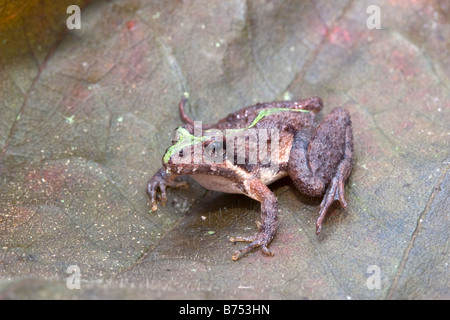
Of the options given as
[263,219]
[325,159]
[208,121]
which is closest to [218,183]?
[263,219]

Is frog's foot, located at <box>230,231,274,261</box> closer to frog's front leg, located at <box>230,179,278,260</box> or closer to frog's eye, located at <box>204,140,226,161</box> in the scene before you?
frog's front leg, located at <box>230,179,278,260</box>

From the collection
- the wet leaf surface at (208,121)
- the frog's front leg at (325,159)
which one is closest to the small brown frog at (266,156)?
the frog's front leg at (325,159)

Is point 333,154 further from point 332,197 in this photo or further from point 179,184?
point 179,184

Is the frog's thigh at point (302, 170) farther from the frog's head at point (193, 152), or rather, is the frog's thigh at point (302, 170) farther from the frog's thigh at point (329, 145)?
the frog's head at point (193, 152)

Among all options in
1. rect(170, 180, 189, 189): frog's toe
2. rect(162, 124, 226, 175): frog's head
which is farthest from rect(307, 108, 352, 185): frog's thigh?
rect(170, 180, 189, 189): frog's toe
